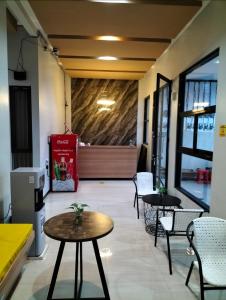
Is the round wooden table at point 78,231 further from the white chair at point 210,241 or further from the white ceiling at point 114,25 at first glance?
the white ceiling at point 114,25

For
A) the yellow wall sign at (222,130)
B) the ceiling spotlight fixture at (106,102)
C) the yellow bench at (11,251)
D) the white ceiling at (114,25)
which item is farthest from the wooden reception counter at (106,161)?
the yellow bench at (11,251)

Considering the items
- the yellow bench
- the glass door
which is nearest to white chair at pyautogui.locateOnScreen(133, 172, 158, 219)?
the glass door

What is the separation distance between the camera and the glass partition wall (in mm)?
3637

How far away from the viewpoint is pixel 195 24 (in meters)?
3.75

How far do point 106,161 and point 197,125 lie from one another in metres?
3.58

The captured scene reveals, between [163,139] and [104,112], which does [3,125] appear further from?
[104,112]

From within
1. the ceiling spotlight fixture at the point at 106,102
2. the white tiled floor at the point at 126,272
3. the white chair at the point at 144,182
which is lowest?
the white tiled floor at the point at 126,272

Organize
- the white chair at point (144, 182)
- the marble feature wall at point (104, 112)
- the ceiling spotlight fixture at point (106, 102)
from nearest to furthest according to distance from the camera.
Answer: the white chair at point (144, 182)
the ceiling spotlight fixture at point (106, 102)
the marble feature wall at point (104, 112)

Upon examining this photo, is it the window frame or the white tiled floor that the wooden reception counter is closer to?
the window frame

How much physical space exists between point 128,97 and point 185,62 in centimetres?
429

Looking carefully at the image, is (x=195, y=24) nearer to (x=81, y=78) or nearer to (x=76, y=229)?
(x=76, y=229)

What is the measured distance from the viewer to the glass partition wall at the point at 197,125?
11.9ft

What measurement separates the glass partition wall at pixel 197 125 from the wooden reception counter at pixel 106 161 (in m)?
1.68

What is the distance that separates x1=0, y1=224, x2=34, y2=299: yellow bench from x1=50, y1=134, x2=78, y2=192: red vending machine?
3.29 metres
